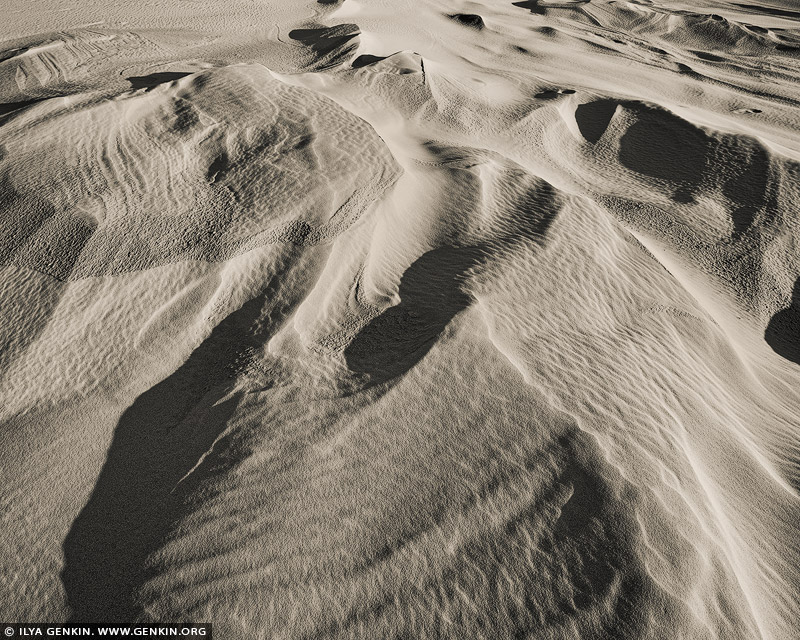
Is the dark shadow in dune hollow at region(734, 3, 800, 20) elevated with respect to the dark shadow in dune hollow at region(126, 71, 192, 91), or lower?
elevated

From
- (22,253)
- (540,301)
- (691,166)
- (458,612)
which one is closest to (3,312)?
(22,253)

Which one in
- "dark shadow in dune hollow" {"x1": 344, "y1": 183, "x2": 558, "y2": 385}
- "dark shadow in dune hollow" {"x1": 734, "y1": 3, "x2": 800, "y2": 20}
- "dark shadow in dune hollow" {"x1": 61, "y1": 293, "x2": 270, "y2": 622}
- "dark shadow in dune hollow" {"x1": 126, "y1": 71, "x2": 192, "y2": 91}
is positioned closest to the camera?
"dark shadow in dune hollow" {"x1": 61, "y1": 293, "x2": 270, "y2": 622}

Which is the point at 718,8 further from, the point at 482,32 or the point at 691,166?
the point at 691,166

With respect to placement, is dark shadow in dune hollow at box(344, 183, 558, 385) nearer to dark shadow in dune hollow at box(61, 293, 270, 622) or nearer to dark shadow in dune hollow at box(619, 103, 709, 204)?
dark shadow in dune hollow at box(61, 293, 270, 622)

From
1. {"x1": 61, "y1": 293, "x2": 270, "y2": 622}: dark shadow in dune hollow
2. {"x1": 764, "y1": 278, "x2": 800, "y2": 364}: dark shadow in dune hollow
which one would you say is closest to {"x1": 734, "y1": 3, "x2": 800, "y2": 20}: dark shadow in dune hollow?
{"x1": 764, "y1": 278, "x2": 800, "y2": 364}: dark shadow in dune hollow

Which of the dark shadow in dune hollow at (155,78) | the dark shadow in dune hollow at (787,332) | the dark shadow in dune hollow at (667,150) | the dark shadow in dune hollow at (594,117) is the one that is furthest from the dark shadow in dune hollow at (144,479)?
the dark shadow in dune hollow at (594,117)

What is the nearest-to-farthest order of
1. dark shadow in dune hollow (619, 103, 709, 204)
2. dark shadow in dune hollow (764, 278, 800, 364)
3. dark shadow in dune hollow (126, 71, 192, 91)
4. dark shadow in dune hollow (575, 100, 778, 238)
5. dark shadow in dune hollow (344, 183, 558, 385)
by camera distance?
dark shadow in dune hollow (344, 183, 558, 385) < dark shadow in dune hollow (764, 278, 800, 364) < dark shadow in dune hollow (575, 100, 778, 238) < dark shadow in dune hollow (619, 103, 709, 204) < dark shadow in dune hollow (126, 71, 192, 91)

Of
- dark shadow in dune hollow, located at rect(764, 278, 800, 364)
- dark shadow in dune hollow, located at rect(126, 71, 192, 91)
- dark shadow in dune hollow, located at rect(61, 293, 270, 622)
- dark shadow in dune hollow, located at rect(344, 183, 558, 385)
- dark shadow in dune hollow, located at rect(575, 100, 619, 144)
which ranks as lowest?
dark shadow in dune hollow, located at rect(764, 278, 800, 364)
